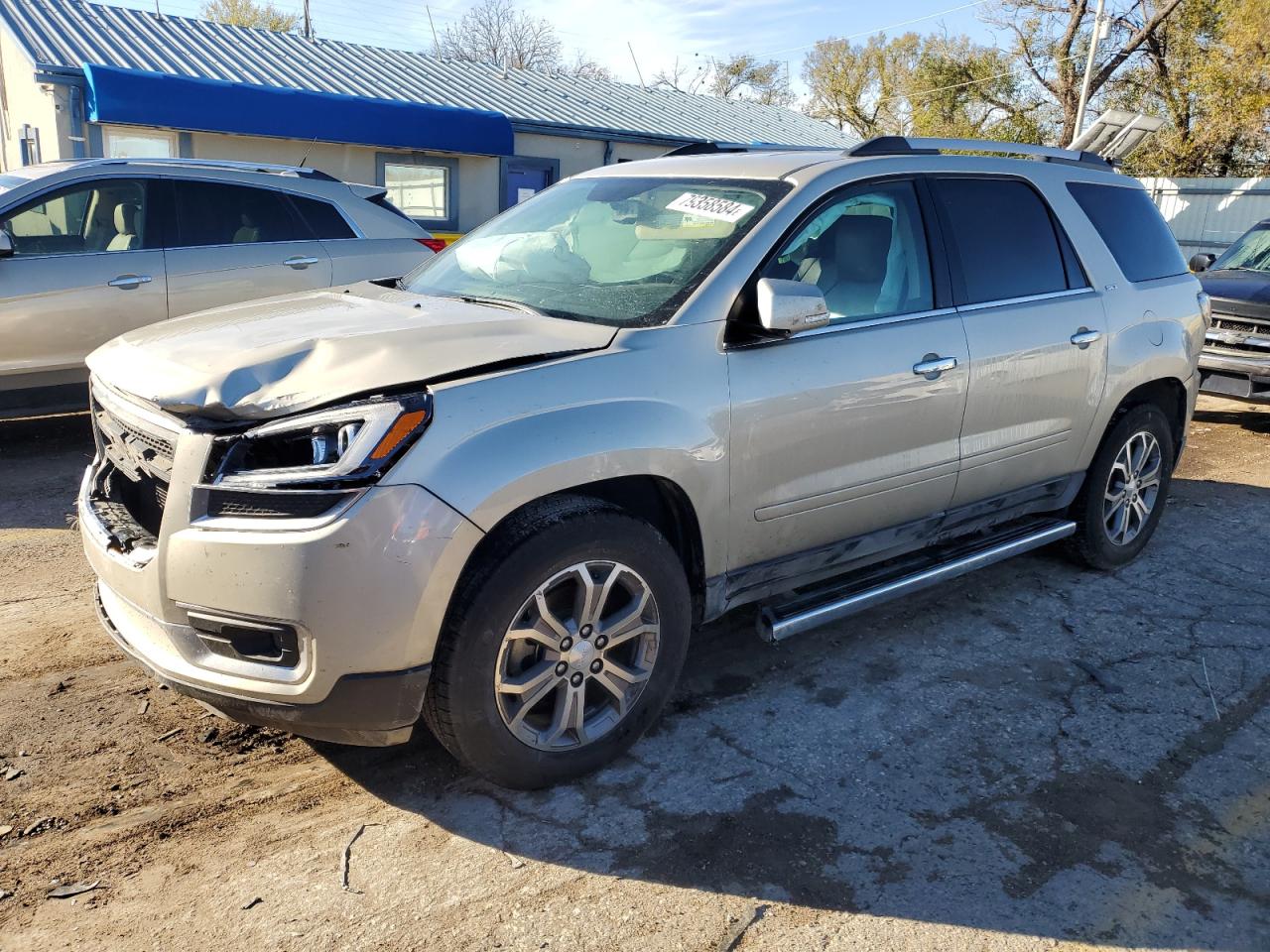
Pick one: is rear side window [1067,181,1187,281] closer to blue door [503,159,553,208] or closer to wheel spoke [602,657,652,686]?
wheel spoke [602,657,652,686]

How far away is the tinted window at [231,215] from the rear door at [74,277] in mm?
220

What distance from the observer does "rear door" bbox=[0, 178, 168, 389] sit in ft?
21.2

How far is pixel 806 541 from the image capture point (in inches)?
148

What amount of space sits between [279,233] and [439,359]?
A: 17.1 ft

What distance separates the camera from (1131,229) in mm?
5191

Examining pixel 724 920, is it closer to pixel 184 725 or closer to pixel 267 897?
pixel 267 897

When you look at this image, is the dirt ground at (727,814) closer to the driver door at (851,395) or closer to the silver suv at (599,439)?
the silver suv at (599,439)

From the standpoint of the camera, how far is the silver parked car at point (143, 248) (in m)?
6.52

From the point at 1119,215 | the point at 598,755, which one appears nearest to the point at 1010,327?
the point at 1119,215

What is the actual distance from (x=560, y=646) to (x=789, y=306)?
4.17 ft

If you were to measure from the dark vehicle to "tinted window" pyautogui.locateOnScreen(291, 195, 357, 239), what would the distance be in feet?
22.6

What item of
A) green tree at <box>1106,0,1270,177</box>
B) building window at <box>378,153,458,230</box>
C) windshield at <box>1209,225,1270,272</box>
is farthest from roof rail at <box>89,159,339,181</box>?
green tree at <box>1106,0,1270,177</box>

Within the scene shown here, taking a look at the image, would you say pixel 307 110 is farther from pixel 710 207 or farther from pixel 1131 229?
pixel 710 207

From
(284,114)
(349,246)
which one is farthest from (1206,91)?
(349,246)
